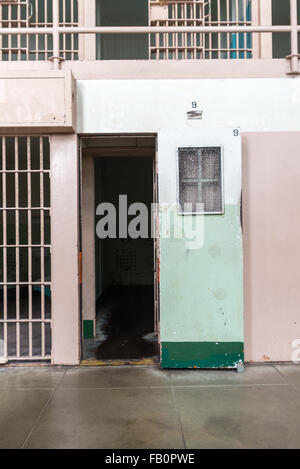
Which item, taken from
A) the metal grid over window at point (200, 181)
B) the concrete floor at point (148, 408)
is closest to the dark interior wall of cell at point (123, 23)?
the metal grid over window at point (200, 181)

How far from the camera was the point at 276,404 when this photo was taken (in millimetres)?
3375

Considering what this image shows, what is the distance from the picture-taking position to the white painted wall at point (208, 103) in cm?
437

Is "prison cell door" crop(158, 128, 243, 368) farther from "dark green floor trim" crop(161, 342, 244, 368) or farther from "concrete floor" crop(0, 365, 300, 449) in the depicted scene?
"concrete floor" crop(0, 365, 300, 449)

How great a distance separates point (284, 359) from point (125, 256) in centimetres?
762

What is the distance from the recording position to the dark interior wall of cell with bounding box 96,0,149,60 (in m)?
10.1

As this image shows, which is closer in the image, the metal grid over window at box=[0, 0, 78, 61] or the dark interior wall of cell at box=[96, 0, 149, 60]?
the metal grid over window at box=[0, 0, 78, 61]

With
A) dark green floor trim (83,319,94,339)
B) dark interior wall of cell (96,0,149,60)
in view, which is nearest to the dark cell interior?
dark green floor trim (83,319,94,339)

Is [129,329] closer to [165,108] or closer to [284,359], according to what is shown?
[284,359]

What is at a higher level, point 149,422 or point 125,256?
point 125,256

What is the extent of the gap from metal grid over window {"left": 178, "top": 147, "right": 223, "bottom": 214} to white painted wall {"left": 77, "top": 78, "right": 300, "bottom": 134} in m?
0.45

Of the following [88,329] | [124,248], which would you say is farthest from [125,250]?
[88,329]

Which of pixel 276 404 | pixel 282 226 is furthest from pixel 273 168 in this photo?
pixel 276 404

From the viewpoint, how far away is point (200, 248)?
4.24m

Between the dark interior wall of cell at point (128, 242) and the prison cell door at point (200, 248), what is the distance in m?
7.14
